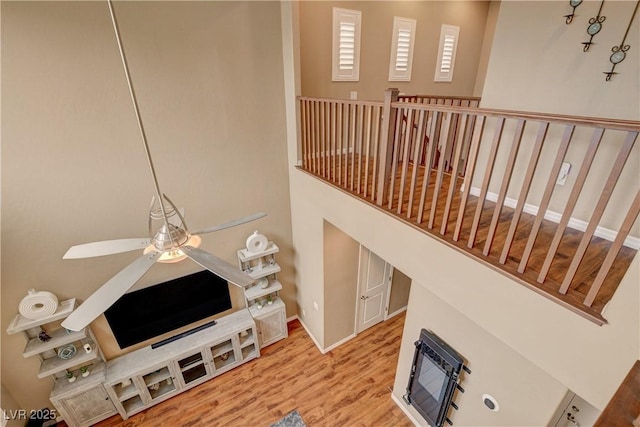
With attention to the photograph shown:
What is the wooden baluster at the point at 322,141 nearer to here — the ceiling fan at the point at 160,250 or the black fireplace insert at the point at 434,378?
the ceiling fan at the point at 160,250

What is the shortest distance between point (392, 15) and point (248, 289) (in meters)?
4.67

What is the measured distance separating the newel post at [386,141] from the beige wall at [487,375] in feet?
3.50

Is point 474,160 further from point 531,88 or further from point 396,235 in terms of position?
point 531,88

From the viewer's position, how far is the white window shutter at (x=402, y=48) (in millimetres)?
4305

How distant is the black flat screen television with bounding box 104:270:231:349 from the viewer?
385 cm

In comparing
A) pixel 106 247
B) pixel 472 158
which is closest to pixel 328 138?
pixel 472 158

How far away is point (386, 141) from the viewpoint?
2.44 m

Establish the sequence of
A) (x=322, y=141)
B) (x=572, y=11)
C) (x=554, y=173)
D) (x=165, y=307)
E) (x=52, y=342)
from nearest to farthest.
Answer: (x=554, y=173) < (x=572, y=11) < (x=52, y=342) < (x=322, y=141) < (x=165, y=307)

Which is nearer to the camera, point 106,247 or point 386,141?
point 106,247

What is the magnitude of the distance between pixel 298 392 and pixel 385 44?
17.3 feet

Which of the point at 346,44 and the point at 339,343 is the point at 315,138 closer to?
the point at 346,44

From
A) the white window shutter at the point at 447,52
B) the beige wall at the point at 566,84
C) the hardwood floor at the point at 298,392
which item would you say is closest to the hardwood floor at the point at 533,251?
the beige wall at the point at 566,84

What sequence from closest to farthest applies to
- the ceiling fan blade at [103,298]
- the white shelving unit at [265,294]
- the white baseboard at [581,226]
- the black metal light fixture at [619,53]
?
the ceiling fan blade at [103,298] → the black metal light fixture at [619,53] → the white baseboard at [581,226] → the white shelving unit at [265,294]

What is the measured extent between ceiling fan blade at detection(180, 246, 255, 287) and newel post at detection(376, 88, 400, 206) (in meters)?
1.50
